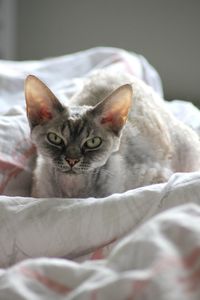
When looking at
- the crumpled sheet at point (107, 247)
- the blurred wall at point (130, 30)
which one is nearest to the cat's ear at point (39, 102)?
the crumpled sheet at point (107, 247)

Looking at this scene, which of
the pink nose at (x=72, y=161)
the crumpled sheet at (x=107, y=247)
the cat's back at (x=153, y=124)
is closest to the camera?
the crumpled sheet at (x=107, y=247)

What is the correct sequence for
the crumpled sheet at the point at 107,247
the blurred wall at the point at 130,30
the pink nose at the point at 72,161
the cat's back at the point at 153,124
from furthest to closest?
the blurred wall at the point at 130,30 < the cat's back at the point at 153,124 < the pink nose at the point at 72,161 < the crumpled sheet at the point at 107,247

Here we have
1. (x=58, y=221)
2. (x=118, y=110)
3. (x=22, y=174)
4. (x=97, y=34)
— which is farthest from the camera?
(x=97, y=34)

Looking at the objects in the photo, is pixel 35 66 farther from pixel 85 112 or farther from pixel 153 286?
pixel 153 286

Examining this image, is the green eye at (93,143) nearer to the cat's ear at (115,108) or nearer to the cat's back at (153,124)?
the cat's ear at (115,108)

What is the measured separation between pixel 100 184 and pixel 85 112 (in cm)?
17

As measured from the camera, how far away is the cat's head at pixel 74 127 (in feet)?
3.66

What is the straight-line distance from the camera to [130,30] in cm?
233

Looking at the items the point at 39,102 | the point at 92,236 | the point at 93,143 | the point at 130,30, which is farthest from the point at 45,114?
the point at 130,30

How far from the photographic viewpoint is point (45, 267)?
0.74 meters

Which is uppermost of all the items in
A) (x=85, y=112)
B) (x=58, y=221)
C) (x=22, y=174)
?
(x=85, y=112)

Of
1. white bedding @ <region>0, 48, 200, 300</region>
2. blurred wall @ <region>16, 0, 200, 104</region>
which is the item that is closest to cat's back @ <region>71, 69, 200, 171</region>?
white bedding @ <region>0, 48, 200, 300</region>

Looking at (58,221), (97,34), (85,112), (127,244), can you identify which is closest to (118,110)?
(85,112)

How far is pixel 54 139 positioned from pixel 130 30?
1.33 m
